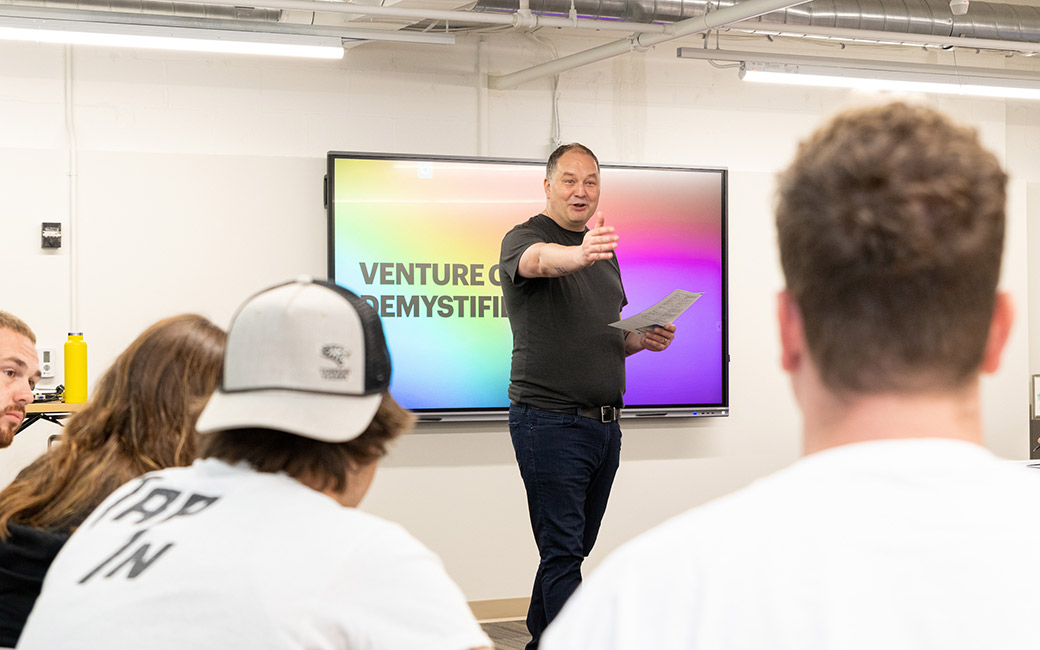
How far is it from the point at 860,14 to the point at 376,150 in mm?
2315

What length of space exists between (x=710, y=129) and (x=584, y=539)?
105 inches

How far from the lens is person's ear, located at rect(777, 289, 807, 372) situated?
2.23 feet

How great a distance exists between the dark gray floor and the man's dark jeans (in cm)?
110

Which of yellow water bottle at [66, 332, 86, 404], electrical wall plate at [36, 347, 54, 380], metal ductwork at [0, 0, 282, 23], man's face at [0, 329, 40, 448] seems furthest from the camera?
electrical wall plate at [36, 347, 54, 380]

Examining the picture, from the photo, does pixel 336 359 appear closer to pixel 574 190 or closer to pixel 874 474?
pixel 874 474

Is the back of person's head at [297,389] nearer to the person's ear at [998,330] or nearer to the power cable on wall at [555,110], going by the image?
the person's ear at [998,330]

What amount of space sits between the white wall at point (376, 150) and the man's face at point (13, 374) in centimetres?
159

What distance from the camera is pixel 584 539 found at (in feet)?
11.2

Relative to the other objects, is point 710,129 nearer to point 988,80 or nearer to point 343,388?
point 988,80

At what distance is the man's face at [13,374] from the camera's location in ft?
9.16

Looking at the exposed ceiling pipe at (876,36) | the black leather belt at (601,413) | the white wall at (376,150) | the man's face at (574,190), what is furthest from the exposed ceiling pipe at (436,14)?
the black leather belt at (601,413)

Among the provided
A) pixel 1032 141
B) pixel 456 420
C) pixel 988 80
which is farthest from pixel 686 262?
pixel 1032 141

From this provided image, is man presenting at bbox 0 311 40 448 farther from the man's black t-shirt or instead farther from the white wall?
the white wall

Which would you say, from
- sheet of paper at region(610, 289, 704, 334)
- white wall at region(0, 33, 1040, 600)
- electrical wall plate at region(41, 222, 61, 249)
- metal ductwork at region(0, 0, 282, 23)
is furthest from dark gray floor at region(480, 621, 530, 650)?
metal ductwork at region(0, 0, 282, 23)
